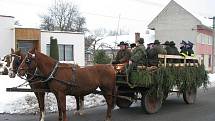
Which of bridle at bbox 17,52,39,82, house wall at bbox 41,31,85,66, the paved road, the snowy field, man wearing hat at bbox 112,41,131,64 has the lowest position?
the paved road

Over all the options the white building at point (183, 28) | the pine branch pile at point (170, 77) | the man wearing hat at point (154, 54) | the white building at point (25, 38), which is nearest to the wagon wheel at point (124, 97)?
the pine branch pile at point (170, 77)

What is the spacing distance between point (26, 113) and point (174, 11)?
1585 inches

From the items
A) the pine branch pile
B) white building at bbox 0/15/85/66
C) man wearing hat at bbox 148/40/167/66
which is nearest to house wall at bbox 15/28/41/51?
white building at bbox 0/15/85/66

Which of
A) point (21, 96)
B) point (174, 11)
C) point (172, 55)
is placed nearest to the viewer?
point (172, 55)

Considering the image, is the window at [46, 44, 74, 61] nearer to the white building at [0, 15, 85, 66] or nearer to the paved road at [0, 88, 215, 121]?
the white building at [0, 15, 85, 66]

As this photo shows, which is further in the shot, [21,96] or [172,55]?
[21,96]

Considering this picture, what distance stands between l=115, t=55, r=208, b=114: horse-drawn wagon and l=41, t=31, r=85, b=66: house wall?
861 inches

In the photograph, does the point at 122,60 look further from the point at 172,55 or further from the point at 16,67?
the point at 16,67

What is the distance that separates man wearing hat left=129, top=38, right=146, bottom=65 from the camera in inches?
429

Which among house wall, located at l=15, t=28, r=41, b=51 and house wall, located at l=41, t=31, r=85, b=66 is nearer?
house wall, located at l=15, t=28, r=41, b=51

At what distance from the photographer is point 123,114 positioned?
11055 mm

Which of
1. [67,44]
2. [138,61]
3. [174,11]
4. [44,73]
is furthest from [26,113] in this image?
[174,11]

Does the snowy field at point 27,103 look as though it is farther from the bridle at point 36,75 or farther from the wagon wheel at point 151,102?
the bridle at point 36,75

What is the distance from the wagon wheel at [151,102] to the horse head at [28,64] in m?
3.60
